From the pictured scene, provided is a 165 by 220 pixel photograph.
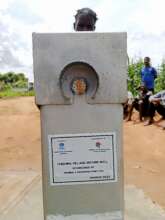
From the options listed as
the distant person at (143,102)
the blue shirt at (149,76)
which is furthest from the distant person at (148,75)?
the distant person at (143,102)

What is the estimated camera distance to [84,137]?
2.20 m

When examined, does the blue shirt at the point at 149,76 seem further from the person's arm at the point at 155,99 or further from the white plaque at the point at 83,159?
the white plaque at the point at 83,159

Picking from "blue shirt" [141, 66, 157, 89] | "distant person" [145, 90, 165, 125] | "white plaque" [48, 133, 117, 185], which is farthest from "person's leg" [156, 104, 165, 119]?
"white plaque" [48, 133, 117, 185]

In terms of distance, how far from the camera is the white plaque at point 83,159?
2.21 m

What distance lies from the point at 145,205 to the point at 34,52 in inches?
80.1

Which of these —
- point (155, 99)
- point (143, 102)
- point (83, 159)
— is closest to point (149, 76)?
point (143, 102)

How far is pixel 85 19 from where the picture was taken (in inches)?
93.8

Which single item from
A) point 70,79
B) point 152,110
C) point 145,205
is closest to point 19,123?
Answer: point 152,110

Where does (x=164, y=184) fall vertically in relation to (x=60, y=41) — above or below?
below

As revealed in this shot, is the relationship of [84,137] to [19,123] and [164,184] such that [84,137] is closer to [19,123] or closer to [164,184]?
[164,184]

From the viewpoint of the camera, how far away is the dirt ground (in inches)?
215

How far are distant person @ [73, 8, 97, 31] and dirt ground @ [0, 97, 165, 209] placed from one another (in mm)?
2495

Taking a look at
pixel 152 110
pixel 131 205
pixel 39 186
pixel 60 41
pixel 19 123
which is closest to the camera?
pixel 60 41

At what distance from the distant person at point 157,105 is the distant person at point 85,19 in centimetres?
652
